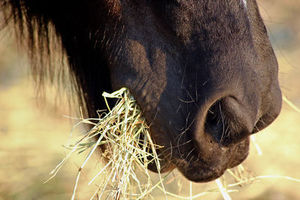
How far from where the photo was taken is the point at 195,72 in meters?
1.37

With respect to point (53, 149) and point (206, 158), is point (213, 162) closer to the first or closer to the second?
point (206, 158)

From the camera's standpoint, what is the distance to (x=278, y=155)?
136 inches

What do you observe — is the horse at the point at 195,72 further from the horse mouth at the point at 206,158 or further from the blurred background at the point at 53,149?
the blurred background at the point at 53,149

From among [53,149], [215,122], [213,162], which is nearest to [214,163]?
[213,162]

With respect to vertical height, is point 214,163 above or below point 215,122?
below

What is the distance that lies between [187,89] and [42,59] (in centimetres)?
86

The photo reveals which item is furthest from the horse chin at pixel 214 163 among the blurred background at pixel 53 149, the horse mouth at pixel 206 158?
the blurred background at pixel 53 149

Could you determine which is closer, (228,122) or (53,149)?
(228,122)

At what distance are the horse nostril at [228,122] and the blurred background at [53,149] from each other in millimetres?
1253

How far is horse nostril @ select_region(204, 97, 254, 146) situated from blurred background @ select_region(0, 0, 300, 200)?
1.25m

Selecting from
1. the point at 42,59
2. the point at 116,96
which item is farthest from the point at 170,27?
the point at 42,59

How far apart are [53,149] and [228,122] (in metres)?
2.44

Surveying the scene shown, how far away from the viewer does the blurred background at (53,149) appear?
3.10 metres

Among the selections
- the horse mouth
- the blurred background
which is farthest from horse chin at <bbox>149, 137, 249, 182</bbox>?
the blurred background
